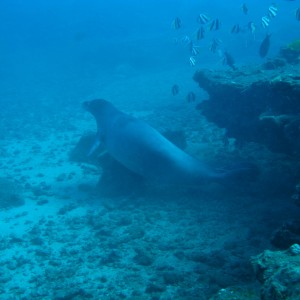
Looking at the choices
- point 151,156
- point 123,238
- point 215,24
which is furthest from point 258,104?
point 215,24

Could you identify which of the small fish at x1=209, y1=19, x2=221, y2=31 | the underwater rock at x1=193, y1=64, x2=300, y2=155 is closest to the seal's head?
the underwater rock at x1=193, y1=64, x2=300, y2=155

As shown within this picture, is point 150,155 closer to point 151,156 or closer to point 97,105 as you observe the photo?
point 151,156

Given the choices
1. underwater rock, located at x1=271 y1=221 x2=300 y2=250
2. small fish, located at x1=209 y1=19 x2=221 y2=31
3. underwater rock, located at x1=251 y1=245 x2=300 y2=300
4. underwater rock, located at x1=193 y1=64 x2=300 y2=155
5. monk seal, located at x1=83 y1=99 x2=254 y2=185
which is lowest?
underwater rock, located at x1=251 y1=245 x2=300 y2=300

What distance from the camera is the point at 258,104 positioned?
26.1ft

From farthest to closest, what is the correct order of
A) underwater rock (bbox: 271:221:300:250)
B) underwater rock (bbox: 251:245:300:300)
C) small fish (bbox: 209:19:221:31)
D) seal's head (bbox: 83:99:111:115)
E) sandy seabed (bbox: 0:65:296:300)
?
small fish (bbox: 209:19:221:31), seal's head (bbox: 83:99:111:115), sandy seabed (bbox: 0:65:296:300), underwater rock (bbox: 271:221:300:250), underwater rock (bbox: 251:245:300:300)

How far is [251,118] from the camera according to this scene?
8.28 m

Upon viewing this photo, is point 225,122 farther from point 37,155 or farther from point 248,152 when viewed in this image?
point 37,155

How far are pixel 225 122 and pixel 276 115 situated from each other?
2517mm

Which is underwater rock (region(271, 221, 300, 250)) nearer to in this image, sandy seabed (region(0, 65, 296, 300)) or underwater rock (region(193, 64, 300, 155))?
sandy seabed (region(0, 65, 296, 300))

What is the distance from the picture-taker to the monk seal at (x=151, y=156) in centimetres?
718

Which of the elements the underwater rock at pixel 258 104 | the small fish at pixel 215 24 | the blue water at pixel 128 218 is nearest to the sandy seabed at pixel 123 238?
the blue water at pixel 128 218

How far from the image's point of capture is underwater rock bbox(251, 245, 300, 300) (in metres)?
2.50

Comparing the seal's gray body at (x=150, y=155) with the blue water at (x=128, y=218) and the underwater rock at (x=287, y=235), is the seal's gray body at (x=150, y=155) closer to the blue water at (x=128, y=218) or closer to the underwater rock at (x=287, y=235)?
the blue water at (x=128, y=218)

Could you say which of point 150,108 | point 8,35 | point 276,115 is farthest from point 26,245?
point 8,35
